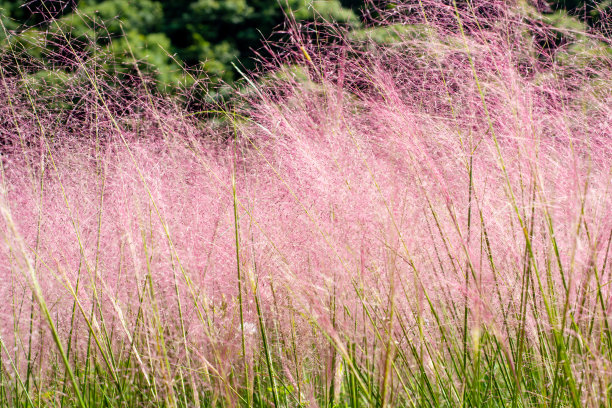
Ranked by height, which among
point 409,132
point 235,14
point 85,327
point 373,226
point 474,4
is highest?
point 235,14

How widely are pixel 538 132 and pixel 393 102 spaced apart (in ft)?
1.12

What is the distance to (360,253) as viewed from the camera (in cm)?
101

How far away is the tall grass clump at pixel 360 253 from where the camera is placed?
985 millimetres

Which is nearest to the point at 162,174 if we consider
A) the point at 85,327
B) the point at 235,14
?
the point at 85,327

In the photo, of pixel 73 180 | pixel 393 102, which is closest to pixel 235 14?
pixel 73 180

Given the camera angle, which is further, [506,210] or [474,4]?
[474,4]

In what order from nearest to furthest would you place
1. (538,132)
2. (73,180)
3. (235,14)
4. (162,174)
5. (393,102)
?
1. (538,132)
2. (393,102)
3. (162,174)
4. (73,180)
5. (235,14)

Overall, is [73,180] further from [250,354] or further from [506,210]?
[506,210]

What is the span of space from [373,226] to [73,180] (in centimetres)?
126

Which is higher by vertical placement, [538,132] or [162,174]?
[538,132]

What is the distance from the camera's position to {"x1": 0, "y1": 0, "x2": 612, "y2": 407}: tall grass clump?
38.8 inches

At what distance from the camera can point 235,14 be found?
8453 millimetres

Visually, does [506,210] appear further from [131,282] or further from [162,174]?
[162,174]

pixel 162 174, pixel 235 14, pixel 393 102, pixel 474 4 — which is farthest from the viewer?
pixel 235 14
